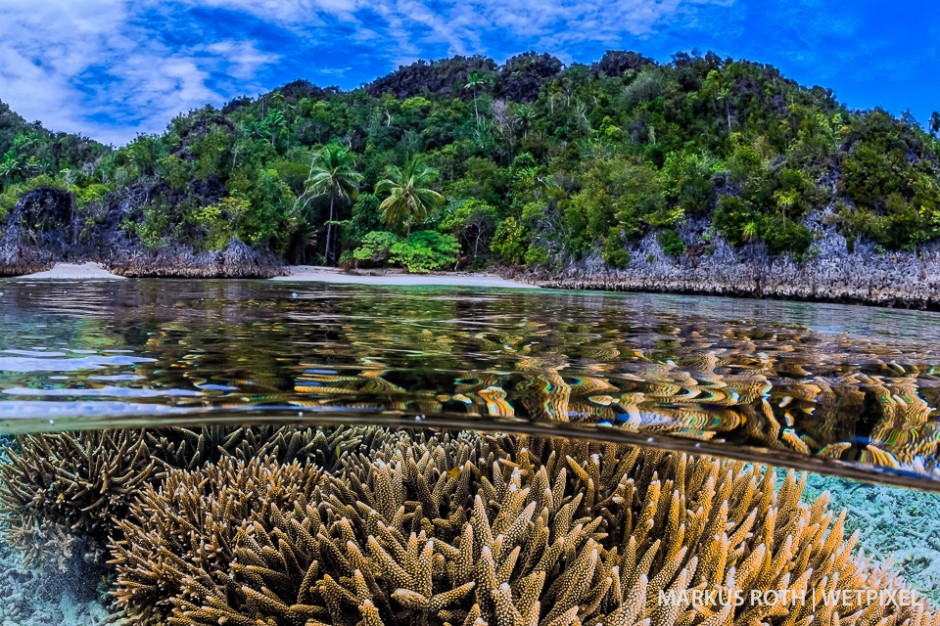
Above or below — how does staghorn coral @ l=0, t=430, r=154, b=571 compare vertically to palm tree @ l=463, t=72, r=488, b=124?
below

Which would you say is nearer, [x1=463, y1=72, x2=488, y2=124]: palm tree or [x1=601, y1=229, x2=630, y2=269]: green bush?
[x1=601, y1=229, x2=630, y2=269]: green bush

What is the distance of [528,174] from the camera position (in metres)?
37.3

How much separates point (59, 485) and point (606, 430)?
360 cm

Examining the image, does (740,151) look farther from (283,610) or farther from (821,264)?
(283,610)

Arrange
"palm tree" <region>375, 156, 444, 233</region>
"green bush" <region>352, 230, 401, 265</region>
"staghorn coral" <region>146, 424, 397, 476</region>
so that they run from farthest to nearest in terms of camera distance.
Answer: "palm tree" <region>375, 156, 444, 233</region>, "green bush" <region>352, 230, 401, 265</region>, "staghorn coral" <region>146, 424, 397, 476</region>

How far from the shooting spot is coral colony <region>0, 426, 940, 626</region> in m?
1.95

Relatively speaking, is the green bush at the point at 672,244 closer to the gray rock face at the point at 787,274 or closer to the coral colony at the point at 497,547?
the gray rock face at the point at 787,274

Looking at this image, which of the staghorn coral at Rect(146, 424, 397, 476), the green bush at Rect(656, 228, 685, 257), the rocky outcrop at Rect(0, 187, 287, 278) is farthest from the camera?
the rocky outcrop at Rect(0, 187, 287, 278)

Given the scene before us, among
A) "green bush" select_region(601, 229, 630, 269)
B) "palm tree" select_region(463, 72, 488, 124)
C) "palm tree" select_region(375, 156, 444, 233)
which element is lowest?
"green bush" select_region(601, 229, 630, 269)

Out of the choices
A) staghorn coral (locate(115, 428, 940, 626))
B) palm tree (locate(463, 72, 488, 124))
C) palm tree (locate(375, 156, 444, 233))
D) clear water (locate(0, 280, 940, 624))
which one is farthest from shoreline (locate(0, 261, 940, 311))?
palm tree (locate(463, 72, 488, 124))

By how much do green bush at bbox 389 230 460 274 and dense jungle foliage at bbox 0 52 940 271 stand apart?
14 centimetres

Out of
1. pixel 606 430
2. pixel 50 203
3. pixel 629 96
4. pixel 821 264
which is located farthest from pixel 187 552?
pixel 629 96

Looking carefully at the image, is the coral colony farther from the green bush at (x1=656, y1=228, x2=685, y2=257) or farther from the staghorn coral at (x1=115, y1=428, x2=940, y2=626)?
the green bush at (x1=656, y1=228, x2=685, y2=257)

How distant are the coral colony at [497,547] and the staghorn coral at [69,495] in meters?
0.09
